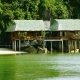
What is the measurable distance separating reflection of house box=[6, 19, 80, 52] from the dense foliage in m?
2.20

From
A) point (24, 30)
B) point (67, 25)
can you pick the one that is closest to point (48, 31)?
point (67, 25)

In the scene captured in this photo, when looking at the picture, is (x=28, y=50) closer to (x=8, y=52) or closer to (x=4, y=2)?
(x=8, y=52)

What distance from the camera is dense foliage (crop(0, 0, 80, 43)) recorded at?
2773 inches

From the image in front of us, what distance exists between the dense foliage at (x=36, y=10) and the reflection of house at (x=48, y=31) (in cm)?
220

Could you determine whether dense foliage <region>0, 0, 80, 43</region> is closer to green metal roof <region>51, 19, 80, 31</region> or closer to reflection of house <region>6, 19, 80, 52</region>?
reflection of house <region>6, 19, 80, 52</region>

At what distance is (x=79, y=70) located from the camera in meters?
35.6

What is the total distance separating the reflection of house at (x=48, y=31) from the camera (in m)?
67.8

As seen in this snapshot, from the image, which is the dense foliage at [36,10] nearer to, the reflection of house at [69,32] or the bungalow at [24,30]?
the bungalow at [24,30]

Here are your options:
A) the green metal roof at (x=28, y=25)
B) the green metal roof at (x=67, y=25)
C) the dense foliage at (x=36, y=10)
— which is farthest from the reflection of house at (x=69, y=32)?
the dense foliage at (x=36, y=10)

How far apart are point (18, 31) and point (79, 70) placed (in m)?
33.2

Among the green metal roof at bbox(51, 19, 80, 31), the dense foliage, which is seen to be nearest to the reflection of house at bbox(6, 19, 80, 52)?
the green metal roof at bbox(51, 19, 80, 31)

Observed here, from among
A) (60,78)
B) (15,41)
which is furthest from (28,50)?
(60,78)

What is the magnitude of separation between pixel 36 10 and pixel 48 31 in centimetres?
471

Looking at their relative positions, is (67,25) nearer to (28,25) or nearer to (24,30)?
(28,25)
